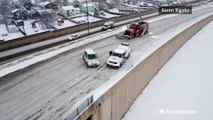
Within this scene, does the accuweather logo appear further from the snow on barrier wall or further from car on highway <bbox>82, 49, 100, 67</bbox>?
car on highway <bbox>82, 49, 100, 67</bbox>

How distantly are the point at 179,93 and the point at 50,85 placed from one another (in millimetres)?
13174

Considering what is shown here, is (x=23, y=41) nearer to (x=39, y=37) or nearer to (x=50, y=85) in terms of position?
(x=39, y=37)

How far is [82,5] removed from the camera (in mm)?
69312

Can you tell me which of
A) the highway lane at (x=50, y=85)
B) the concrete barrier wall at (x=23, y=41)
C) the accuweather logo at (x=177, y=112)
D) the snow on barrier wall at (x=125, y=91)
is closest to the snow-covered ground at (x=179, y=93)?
the accuweather logo at (x=177, y=112)

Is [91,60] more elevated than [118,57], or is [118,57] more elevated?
[118,57]

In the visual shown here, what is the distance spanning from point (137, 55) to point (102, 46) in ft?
16.4

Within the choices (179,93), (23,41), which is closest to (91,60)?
(179,93)

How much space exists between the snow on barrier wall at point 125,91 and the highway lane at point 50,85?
172 cm

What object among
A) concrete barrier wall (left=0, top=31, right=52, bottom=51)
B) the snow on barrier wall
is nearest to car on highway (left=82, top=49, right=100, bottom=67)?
the snow on barrier wall

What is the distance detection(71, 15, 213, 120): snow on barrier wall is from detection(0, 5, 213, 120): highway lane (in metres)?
1.72

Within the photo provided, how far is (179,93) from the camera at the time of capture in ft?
75.5

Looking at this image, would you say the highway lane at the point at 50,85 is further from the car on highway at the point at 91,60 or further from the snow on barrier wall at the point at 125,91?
the snow on barrier wall at the point at 125,91

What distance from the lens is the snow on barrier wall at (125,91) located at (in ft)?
47.6

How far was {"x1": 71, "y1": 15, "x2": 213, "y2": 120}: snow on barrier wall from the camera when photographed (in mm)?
14508
